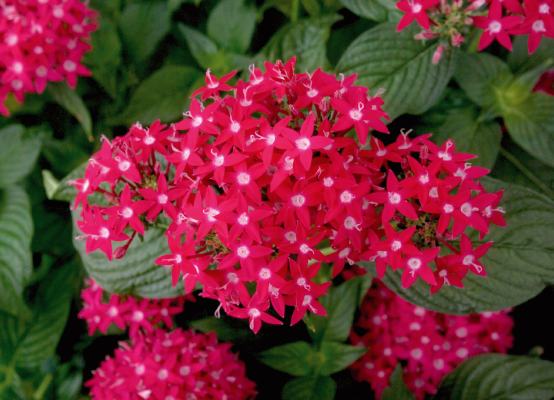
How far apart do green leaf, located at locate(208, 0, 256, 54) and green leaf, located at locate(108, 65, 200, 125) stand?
0.14 meters

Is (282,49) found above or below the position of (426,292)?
above

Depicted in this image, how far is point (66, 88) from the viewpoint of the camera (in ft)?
3.42

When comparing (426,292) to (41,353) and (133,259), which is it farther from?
(41,353)

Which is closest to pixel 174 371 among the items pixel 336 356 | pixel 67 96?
pixel 336 356

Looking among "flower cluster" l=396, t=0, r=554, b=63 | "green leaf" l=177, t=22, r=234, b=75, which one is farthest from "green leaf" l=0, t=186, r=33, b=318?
"flower cluster" l=396, t=0, r=554, b=63

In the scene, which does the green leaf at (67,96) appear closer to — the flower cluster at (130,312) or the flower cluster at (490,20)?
the flower cluster at (130,312)

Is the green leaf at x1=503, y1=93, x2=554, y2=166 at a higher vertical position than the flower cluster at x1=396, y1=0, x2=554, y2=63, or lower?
lower

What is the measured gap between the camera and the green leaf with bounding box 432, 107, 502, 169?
877 mm

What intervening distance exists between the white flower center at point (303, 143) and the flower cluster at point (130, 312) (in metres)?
0.53

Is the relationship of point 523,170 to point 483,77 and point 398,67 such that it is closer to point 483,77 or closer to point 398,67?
point 483,77

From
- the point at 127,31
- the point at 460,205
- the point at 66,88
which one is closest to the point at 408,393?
the point at 460,205

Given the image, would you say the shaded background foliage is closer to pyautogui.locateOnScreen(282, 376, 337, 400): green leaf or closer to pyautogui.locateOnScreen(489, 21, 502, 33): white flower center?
pyautogui.locateOnScreen(282, 376, 337, 400): green leaf

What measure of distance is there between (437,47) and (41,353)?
1224mm

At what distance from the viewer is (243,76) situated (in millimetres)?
911
